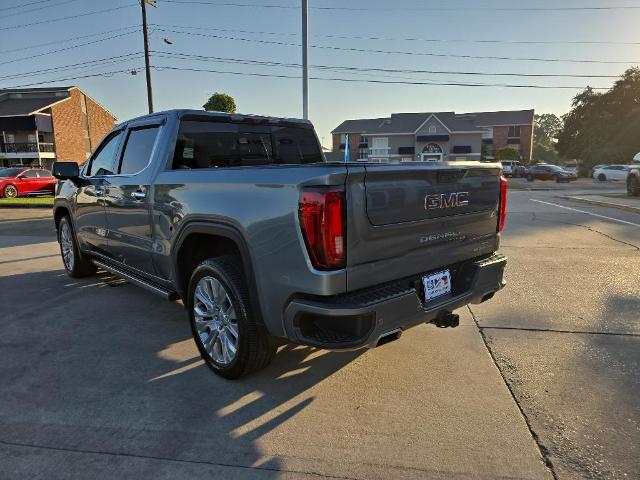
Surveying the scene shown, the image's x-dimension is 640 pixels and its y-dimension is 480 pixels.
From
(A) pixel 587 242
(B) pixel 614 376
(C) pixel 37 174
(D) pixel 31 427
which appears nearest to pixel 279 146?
(D) pixel 31 427

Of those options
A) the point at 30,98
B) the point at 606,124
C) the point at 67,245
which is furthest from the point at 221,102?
the point at 606,124

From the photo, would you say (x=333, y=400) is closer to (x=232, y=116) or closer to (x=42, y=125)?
(x=232, y=116)

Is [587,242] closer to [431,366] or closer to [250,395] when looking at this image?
[431,366]

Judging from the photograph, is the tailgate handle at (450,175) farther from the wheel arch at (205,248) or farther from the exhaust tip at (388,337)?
the wheel arch at (205,248)

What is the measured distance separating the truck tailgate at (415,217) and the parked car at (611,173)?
116 ft

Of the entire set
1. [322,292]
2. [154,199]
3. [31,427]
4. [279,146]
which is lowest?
[31,427]

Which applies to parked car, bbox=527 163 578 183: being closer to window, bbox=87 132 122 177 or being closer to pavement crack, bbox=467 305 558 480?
pavement crack, bbox=467 305 558 480

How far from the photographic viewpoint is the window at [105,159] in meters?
4.67

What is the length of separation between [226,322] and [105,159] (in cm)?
283

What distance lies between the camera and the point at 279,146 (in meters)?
4.64

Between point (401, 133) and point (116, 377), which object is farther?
point (401, 133)

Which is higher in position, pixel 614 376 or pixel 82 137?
pixel 82 137

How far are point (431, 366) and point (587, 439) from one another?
1118 millimetres

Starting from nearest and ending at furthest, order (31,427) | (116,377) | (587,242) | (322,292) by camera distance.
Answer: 1. (322,292)
2. (31,427)
3. (116,377)
4. (587,242)
